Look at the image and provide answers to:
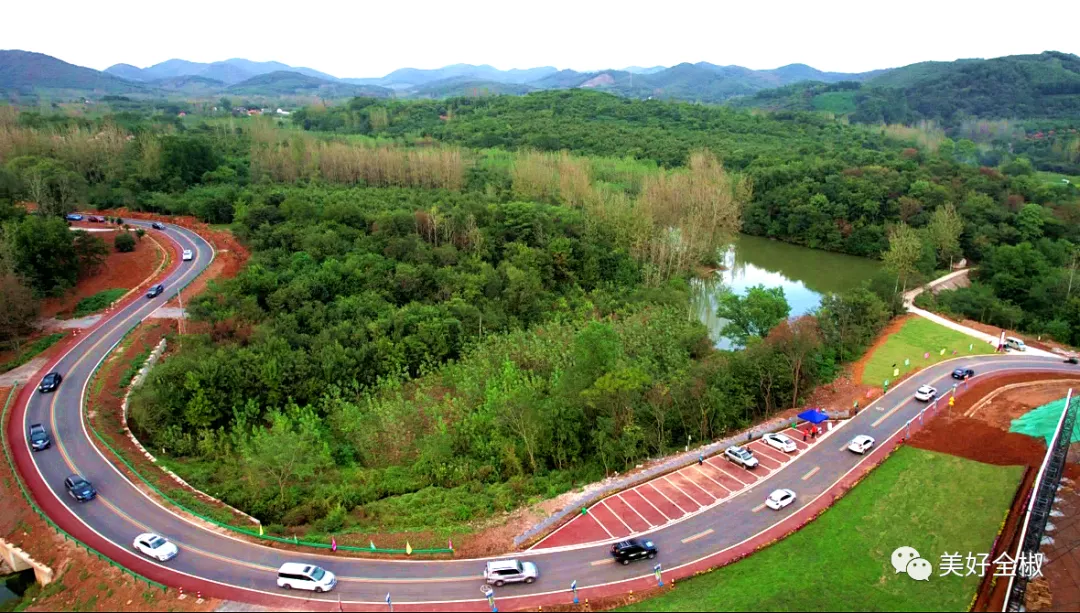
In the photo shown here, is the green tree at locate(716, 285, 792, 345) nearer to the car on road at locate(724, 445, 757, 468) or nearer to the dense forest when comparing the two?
the dense forest

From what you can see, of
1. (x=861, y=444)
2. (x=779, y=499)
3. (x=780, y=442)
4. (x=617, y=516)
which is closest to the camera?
(x=617, y=516)

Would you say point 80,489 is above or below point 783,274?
above

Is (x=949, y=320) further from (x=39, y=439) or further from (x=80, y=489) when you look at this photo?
(x=39, y=439)

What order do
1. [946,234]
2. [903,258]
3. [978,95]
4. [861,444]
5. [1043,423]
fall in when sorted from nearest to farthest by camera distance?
1. [1043,423]
2. [861,444]
3. [903,258]
4. [946,234]
5. [978,95]

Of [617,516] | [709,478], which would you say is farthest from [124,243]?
[709,478]

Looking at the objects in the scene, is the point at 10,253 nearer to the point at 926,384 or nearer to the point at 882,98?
the point at 926,384

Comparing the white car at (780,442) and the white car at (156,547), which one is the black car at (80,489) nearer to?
the white car at (156,547)

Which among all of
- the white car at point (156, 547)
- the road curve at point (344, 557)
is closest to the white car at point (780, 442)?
the road curve at point (344, 557)
